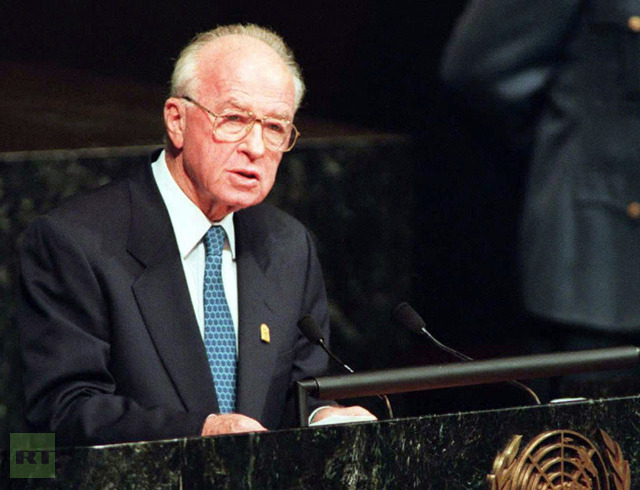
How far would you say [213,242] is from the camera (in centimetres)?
277

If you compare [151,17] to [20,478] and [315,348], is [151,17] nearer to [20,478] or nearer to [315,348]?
[315,348]

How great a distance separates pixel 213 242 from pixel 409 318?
0.56 metres

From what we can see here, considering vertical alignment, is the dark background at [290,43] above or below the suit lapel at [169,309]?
above

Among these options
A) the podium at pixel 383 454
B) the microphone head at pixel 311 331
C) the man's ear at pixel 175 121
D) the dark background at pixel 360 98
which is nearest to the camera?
the podium at pixel 383 454

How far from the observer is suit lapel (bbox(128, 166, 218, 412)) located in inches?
103

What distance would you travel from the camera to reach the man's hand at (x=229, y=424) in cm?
222

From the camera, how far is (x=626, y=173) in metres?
2.77

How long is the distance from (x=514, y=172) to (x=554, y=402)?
1.26 m

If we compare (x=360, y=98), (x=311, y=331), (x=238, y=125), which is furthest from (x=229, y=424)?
(x=360, y=98)

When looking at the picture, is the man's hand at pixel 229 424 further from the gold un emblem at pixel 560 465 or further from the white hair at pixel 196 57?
the white hair at pixel 196 57

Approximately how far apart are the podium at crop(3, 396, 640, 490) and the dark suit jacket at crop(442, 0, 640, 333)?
0.65 meters

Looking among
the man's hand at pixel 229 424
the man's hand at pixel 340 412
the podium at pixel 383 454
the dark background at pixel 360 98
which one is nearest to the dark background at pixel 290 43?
A: the dark background at pixel 360 98

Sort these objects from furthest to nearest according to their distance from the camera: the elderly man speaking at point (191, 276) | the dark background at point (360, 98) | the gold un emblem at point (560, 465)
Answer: the dark background at point (360, 98), the elderly man speaking at point (191, 276), the gold un emblem at point (560, 465)

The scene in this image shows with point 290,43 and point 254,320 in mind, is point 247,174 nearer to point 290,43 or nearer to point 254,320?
point 254,320
